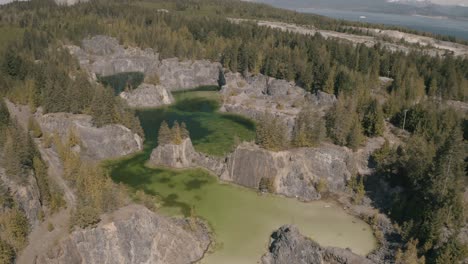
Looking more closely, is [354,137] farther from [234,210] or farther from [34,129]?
[34,129]

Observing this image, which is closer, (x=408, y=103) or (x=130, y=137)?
(x=130, y=137)

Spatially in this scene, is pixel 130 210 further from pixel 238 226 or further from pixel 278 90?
pixel 278 90

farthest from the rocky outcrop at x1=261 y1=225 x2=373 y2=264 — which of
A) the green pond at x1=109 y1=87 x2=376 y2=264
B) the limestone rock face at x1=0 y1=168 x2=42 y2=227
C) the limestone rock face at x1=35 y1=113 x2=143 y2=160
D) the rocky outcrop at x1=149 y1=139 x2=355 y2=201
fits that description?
the limestone rock face at x1=35 y1=113 x2=143 y2=160

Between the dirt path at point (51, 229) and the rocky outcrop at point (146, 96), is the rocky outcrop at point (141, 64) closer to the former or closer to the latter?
the rocky outcrop at point (146, 96)

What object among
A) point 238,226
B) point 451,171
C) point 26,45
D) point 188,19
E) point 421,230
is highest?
point 188,19

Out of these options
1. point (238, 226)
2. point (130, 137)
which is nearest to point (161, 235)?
point (238, 226)

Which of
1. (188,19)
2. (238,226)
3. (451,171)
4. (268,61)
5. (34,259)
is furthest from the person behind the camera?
(188,19)

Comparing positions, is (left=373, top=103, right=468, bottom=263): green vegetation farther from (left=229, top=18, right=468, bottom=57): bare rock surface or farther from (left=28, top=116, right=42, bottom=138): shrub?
(left=229, top=18, right=468, bottom=57): bare rock surface
